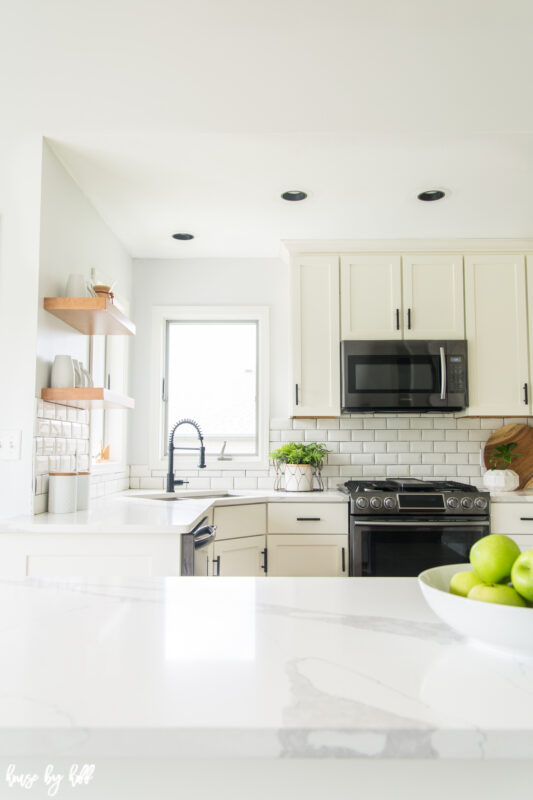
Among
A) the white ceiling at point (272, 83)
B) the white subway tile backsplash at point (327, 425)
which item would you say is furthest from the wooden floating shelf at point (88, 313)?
the white subway tile backsplash at point (327, 425)

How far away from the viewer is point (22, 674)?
0.73 m

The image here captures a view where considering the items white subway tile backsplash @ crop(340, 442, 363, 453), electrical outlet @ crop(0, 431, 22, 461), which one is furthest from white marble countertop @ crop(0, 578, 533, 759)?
white subway tile backsplash @ crop(340, 442, 363, 453)

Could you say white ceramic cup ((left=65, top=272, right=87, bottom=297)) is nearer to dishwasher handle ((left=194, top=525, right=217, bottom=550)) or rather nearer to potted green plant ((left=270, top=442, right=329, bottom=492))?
dishwasher handle ((left=194, top=525, right=217, bottom=550))

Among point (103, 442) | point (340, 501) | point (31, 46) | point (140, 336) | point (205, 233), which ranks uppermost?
point (31, 46)

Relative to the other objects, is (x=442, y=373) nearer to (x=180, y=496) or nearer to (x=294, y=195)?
(x=294, y=195)

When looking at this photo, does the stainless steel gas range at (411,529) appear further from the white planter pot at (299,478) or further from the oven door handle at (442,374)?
the oven door handle at (442,374)

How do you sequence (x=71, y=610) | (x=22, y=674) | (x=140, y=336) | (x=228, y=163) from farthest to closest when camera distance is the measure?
(x=140, y=336) → (x=228, y=163) → (x=71, y=610) → (x=22, y=674)

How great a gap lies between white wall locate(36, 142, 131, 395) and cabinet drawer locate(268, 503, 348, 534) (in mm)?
1271

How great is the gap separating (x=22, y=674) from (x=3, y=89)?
245 centimetres

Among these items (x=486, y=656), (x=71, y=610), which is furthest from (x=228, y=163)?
(x=486, y=656)

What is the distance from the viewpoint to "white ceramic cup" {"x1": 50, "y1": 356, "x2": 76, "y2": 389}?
2.49 m

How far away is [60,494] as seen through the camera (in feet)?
8.09

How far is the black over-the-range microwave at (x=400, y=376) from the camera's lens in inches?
141

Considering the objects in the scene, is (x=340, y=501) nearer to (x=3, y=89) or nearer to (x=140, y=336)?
(x=140, y=336)
